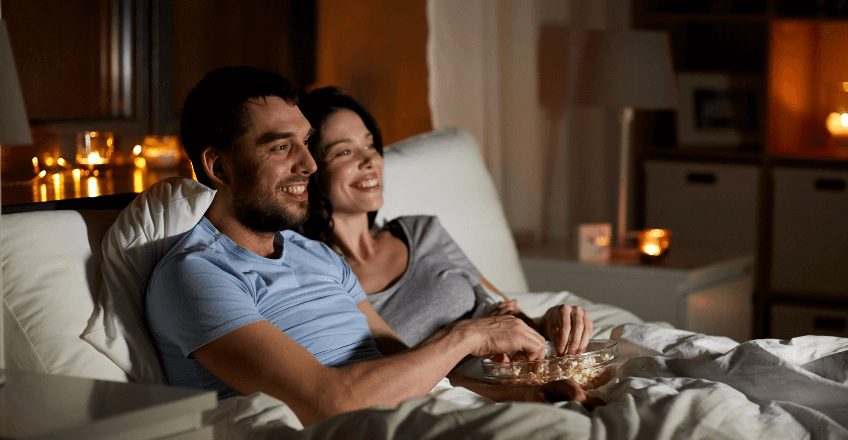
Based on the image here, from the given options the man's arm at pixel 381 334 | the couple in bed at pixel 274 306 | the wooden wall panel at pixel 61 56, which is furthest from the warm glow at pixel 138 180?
the man's arm at pixel 381 334

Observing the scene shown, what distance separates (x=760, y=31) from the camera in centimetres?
365

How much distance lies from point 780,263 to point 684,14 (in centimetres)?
107

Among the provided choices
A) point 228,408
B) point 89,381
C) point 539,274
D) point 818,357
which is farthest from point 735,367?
point 539,274

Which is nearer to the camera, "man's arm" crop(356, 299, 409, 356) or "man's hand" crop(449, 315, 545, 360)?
"man's hand" crop(449, 315, 545, 360)

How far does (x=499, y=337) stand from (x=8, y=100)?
2.78 ft

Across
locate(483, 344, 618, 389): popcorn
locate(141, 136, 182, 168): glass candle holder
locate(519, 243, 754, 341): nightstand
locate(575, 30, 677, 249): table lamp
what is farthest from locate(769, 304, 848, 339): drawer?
locate(141, 136, 182, 168): glass candle holder

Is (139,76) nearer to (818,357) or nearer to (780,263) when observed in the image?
(818,357)

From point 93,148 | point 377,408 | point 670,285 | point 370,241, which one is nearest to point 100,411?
point 377,408

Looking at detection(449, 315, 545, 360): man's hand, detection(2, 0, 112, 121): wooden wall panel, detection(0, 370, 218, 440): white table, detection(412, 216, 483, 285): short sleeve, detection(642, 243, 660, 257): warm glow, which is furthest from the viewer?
detection(642, 243, 660, 257): warm glow

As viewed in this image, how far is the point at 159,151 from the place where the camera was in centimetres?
213

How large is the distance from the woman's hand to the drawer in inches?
76.9

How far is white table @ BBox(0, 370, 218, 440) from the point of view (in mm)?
909

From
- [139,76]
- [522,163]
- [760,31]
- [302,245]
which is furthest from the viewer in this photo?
[760,31]

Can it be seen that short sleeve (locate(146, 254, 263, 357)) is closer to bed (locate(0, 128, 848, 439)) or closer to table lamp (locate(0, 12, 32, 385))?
bed (locate(0, 128, 848, 439))
